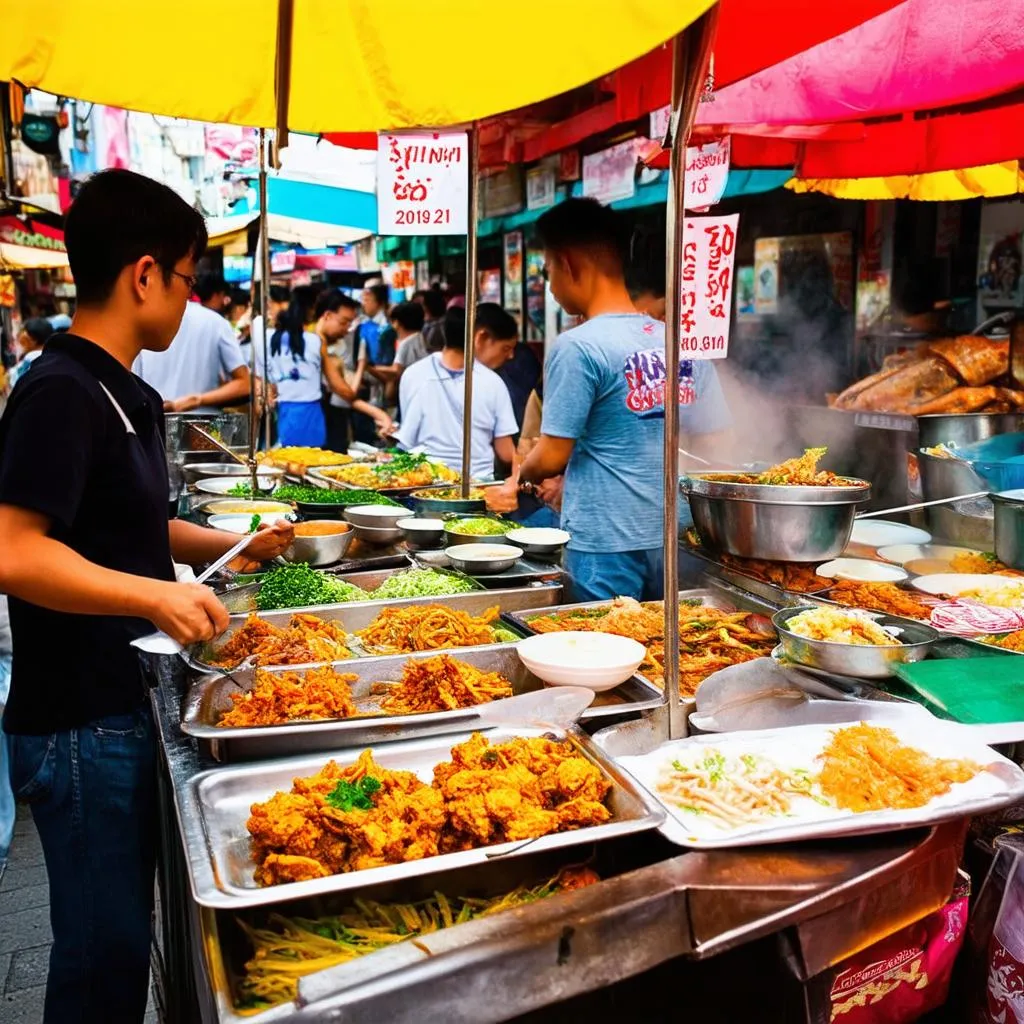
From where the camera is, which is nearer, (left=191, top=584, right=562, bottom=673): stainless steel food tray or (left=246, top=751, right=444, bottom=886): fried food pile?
(left=246, top=751, right=444, bottom=886): fried food pile

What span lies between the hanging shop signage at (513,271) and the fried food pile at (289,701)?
421 inches

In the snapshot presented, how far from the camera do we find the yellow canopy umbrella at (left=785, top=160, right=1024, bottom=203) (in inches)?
233

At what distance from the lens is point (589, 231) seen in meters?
3.92

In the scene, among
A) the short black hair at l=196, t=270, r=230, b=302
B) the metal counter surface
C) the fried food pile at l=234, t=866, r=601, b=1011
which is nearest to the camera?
the metal counter surface

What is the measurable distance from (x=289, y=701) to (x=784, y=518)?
1.81 metres

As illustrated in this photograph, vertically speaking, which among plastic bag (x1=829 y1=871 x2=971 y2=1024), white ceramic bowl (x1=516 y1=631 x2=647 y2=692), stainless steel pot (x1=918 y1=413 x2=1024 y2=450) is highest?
stainless steel pot (x1=918 y1=413 x2=1024 y2=450)

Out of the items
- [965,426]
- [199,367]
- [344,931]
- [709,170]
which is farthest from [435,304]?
[344,931]

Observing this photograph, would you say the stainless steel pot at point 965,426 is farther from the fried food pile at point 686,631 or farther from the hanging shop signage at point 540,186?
the hanging shop signage at point 540,186

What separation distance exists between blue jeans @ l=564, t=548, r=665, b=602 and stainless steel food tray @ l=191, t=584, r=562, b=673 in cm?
59

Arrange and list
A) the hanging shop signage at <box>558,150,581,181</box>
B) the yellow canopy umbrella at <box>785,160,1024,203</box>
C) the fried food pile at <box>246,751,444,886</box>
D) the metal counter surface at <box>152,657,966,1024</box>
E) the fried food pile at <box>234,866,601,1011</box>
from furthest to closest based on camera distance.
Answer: the hanging shop signage at <box>558,150,581,181</box>, the yellow canopy umbrella at <box>785,160,1024,203</box>, the fried food pile at <box>246,751,444,886</box>, the fried food pile at <box>234,866,601,1011</box>, the metal counter surface at <box>152,657,966,1024</box>

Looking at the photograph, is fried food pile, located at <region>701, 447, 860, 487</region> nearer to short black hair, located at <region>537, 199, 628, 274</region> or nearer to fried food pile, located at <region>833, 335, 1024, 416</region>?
short black hair, located at <region>537, 199, 628, 274</region>

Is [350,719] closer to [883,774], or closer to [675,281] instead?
[883,774]

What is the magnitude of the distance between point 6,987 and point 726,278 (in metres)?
3.84

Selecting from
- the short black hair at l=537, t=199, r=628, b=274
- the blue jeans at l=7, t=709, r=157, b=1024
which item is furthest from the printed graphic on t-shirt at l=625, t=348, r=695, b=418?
the blue jeans at l=7, t=709, r=157, b=1024
